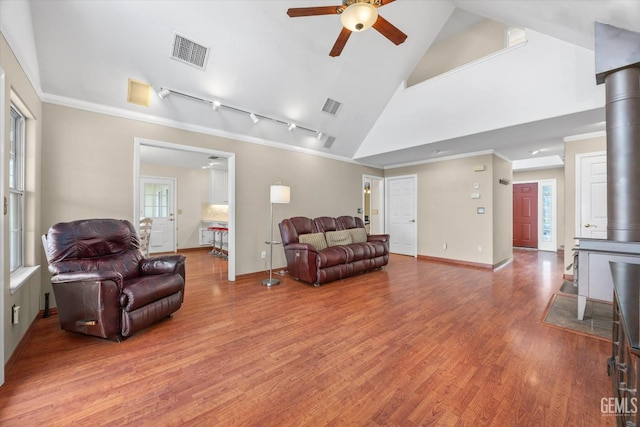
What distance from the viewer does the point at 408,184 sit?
6.76 meters

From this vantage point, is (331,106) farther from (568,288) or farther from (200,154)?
(568,288)

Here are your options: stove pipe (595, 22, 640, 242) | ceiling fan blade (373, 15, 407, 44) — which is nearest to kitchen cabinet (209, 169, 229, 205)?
ceiling fan blade (373, 15, 407, 44)

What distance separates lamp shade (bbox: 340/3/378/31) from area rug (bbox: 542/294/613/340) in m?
3.37

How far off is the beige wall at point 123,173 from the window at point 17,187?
360mm

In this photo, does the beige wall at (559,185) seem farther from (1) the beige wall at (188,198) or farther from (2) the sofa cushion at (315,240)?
(1) the beige wall at (188,198)

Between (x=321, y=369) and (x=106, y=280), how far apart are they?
195 centimetres

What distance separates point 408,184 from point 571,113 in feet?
11.7

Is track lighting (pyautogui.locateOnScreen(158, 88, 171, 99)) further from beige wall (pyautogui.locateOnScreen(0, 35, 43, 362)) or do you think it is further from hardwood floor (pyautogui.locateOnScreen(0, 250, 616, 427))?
hardwood floor (pyautogui.locateOnScreen(0, 250, 616, 427))

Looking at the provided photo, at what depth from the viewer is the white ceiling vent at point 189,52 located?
117 inches

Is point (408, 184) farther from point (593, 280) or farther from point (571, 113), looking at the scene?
point (593, 280)

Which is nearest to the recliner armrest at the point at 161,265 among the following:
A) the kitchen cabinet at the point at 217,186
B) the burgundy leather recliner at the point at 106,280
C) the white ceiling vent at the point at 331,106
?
the burgundy leather recliner at the point at 106,280

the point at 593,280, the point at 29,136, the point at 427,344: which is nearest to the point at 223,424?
the point at 427,344

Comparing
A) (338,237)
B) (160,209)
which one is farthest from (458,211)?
(160,209)

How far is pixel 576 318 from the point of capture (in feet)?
9.37
